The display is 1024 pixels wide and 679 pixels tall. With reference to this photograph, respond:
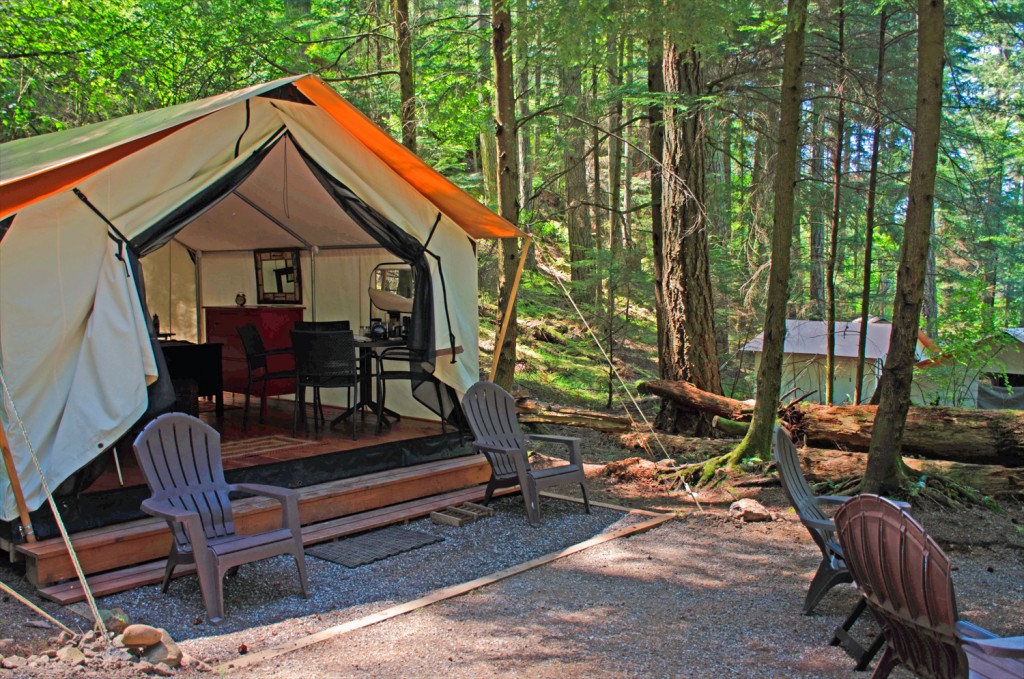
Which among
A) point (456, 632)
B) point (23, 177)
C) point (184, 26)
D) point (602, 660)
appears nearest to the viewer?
point (602, 660)

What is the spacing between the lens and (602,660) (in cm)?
329

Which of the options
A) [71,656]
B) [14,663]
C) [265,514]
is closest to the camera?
[14,663]

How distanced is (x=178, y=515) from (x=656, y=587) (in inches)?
95.9

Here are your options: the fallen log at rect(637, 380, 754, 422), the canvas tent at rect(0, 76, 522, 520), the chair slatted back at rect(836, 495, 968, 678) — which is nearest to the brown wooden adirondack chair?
the chair slatted back at rect(836, 495, 968, 678)

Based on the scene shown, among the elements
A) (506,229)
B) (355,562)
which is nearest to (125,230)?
(355,562)

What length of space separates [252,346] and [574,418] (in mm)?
3203

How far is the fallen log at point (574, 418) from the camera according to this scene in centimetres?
823

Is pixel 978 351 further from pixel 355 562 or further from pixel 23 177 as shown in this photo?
pixel 23 177

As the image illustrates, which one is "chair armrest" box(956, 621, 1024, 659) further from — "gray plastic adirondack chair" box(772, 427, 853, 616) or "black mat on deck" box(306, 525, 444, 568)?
"black mat on deck" box(306, 525, 444, 568)

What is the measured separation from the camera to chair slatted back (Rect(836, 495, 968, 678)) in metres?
2.42

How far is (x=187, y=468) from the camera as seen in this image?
4.32 metres

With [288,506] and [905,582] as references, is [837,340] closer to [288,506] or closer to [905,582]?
[288,506]

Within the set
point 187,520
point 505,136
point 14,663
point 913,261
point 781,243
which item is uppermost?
point 505,136

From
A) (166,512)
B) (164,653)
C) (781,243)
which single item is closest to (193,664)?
(164,653)
